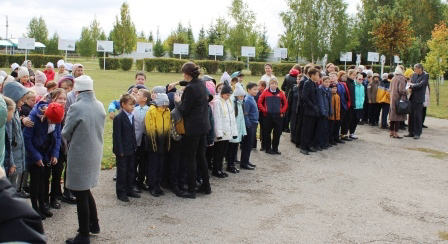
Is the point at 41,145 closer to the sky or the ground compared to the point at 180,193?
closer to the sky

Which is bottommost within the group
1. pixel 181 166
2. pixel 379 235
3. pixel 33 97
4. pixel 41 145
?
pixel 379 235

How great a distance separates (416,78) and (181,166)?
941 cm

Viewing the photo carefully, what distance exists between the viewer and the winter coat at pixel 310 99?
10.9 metres

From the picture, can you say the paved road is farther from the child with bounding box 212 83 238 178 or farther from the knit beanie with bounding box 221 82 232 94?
the knit beanie with bounding box 221 82 232 94

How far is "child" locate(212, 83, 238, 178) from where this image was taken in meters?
8.27

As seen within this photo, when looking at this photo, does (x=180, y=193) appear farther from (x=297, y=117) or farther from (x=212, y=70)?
(x=212, y=70)

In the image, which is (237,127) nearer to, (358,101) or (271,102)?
(271,102)

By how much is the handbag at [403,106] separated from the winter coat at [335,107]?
7.88ft

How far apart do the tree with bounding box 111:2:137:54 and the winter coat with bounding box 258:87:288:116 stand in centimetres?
4751

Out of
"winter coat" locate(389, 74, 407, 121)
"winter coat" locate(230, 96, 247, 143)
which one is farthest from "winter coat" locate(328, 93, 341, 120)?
"winter coat" locate(230, 96, 247, 143)

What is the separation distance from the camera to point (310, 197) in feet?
25.1

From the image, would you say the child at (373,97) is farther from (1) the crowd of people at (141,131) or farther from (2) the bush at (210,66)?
(2) the bush at (210,66)

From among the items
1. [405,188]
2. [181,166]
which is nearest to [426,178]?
[405,188]

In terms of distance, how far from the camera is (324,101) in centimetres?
1151
